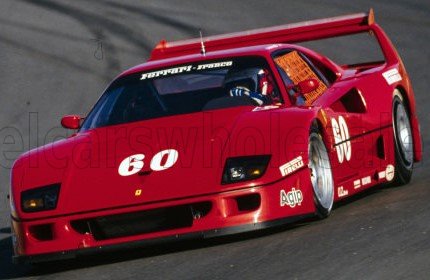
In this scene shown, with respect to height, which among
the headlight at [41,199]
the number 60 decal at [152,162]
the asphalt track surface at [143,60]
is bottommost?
the asphalt track surface at [143,60]

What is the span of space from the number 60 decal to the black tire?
256cm

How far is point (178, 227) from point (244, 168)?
503 millimetres

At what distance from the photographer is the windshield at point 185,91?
8.08 m

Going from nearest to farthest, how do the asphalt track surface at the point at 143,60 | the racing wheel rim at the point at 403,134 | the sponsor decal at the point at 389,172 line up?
the asphalt track surface at the point at 143,60, the sponsor decal at the point at 389,172, the racing wheel rim at the point at 403,134

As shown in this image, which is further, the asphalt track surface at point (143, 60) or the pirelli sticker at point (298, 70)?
the pirelli sticker at point (298, 70)

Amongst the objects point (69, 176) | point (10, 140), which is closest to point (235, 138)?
point (69, 176)

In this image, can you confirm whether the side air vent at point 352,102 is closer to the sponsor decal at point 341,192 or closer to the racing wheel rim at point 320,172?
the sponsor decal at point 341,192

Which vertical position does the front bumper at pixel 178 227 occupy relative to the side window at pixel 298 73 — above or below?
below

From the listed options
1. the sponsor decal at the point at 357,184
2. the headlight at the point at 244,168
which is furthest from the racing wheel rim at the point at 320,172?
the sponsor decal at the point at 357,184

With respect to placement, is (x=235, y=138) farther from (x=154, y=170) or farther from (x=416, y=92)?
(x=416, y=92)

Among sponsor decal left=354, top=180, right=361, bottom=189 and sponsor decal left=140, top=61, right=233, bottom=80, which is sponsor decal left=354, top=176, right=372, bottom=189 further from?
sponsor decal left=140, top=61, right=233, bottom=80

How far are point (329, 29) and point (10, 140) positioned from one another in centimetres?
429

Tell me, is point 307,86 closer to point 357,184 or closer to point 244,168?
point 357,184

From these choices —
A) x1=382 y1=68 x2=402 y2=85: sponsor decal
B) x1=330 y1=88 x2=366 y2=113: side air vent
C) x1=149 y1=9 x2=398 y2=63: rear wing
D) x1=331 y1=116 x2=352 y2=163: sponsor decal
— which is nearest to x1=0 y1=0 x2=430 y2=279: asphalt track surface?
x1=331 y1=116 x2=352 y2=163: sponsor decal
